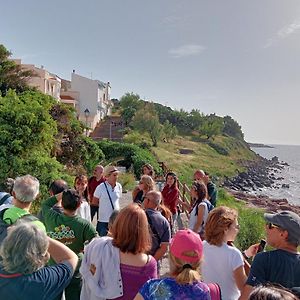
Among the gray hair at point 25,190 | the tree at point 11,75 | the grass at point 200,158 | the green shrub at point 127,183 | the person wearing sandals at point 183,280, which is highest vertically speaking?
the tree at point 11,75

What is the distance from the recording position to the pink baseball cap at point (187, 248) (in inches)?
91.7

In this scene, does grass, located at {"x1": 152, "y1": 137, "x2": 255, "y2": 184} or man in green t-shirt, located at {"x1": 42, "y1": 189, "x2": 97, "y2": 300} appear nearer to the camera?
man in green t-shirt, located at {"x1": 42, "y1": 189, "x2": 97, "y2": 300}

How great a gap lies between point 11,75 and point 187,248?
1114 inches

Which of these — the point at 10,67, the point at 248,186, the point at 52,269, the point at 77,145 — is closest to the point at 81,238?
the point at 52,269

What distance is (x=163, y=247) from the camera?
406cm

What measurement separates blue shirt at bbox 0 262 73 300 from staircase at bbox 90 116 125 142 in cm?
4915

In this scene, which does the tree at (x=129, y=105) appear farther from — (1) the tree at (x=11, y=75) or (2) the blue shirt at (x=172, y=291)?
(2) the blue shirt at (x=172, y=291)

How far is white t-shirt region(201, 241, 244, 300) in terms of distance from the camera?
3189mm

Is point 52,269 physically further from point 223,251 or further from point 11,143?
point 11,143

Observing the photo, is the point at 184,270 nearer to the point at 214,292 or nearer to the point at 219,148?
the point at 214,292

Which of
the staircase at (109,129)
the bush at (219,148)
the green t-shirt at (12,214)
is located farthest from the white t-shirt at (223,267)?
the bush at (219,148)

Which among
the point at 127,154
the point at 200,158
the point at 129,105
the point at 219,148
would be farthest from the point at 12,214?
the point at 219,148

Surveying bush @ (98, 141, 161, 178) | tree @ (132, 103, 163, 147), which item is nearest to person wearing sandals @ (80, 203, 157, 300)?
bush @ (98, 141, 161, 178)

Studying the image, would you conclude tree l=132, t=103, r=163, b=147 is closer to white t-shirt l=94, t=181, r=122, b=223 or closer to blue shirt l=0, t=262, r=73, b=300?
white t-shirt l=94, t=181, r=122, b=223
